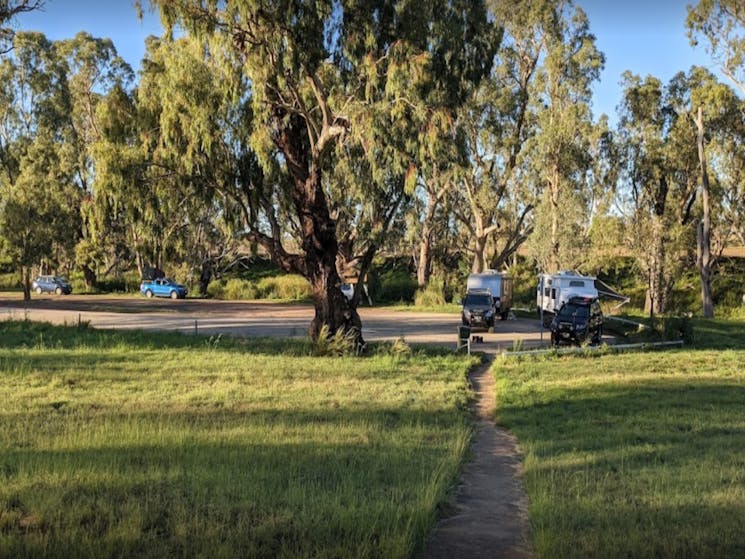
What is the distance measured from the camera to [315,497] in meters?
6.09

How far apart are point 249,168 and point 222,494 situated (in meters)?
16.8

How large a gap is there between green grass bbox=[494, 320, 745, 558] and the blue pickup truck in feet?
135

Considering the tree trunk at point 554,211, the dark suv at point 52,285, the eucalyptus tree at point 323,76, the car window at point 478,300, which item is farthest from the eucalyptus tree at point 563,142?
the dark suv at point 52,285

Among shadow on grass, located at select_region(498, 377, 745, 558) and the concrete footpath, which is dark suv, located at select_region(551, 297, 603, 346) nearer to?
shadow on grass, located at select_region(498, 377, 745, 558)

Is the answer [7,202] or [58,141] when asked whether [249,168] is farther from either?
[58,141]

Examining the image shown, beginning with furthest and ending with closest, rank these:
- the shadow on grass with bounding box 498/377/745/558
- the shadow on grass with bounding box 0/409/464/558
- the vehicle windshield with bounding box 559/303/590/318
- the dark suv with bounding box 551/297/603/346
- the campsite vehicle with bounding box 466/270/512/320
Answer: the campsite vehicle with bounding box 466/270/512/320 < the vehicle windshield with bounding box 559/303/590/318 < the dark suv with bounding box 551/297/603/346 < the shadow on grass with bounding box 498/377/745/558 < the shadow on grass with bounding box 0/409/464/558

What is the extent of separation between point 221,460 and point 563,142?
41461mm

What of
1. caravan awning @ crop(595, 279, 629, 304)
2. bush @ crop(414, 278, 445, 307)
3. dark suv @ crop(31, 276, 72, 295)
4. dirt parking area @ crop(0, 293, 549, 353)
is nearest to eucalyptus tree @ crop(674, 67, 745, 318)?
caravan awning @ crop(595, 279, 629, 304)

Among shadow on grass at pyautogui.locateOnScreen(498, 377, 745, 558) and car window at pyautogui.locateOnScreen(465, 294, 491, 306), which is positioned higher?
car window at pyautogui.locateOnScreen(465, 294, 491, 306)

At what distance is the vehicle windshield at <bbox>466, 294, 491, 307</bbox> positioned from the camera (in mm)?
32656

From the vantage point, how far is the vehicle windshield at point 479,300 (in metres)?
32.7

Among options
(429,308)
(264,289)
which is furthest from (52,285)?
(429,308)

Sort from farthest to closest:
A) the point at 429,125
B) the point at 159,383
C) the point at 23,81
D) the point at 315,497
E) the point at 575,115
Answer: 1. the point at 23,81
2. the point at 575,115
3. the point at 429,125
4. the point at 159,383
5. the point at 315,497

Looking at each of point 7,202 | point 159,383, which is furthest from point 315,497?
point 7,202
